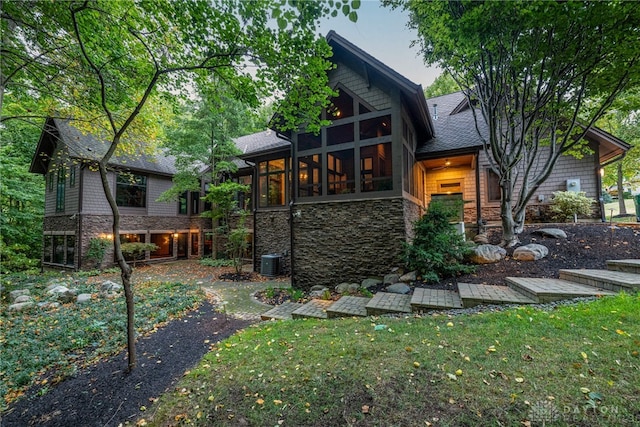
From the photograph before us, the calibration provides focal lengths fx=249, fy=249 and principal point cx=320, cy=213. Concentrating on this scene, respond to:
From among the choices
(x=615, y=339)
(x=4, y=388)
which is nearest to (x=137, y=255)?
(x=4, y=388)

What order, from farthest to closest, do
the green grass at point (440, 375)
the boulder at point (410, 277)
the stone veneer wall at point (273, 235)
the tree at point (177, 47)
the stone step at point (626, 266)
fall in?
the stone veneer wall at point (273, 235)
the boulder at point (410, 277)
the stone step at point (626, 266)
the tree at point (177, 47)
the green grass at point (440, 375)

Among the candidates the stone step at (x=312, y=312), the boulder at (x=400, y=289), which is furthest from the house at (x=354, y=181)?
the stone step at (x=312, y=312)

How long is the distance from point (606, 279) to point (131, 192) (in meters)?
18.6

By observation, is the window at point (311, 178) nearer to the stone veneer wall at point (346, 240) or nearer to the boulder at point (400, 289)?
the stone veneer wall at point (346, 240)

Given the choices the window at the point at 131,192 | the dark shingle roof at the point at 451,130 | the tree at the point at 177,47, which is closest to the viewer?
the tree at the point at 177,47

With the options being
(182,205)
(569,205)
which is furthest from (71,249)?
(569,205)

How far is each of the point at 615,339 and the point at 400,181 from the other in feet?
16.5

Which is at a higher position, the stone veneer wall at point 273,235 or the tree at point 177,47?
the tree at point 177,47

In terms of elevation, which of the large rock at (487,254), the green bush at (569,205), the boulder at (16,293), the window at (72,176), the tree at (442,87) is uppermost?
the tree at (442,87)

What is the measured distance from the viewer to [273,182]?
463 inches

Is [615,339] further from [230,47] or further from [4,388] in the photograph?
[4,388]

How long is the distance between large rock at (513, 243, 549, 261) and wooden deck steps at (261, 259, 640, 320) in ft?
3.32

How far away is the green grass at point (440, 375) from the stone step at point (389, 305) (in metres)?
0.67

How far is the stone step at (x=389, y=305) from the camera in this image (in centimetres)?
434
